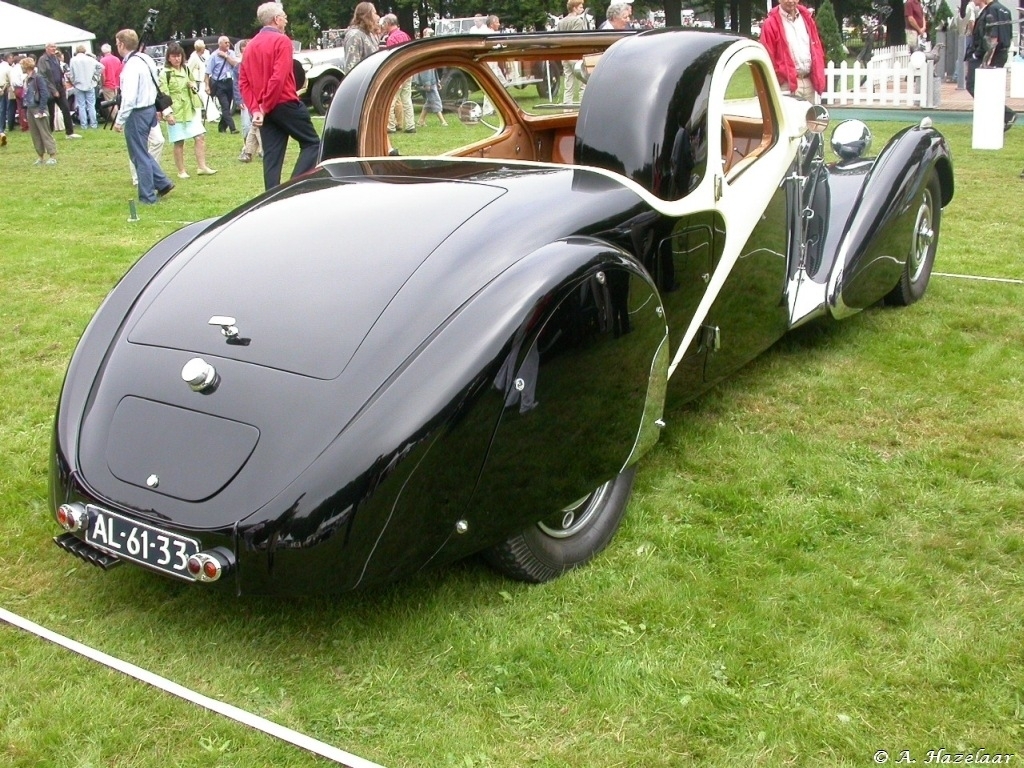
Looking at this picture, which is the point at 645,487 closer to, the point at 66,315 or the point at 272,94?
the point at 66,315

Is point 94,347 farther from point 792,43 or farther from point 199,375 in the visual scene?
point 792,43

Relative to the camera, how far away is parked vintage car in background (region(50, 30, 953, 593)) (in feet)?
9.23

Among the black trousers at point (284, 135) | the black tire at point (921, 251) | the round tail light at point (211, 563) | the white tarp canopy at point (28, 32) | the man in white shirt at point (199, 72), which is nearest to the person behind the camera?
the round tail light at point (211, 563)

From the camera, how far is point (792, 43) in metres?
10.4

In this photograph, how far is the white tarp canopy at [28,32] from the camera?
20.8m

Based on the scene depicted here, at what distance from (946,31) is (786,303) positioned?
18.1 m

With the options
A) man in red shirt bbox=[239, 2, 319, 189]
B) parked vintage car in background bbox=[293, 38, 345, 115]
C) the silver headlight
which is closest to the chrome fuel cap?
the silver headlight

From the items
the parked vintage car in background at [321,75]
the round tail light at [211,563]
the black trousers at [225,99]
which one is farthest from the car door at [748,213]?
the parked vintage car in background at [321,75]

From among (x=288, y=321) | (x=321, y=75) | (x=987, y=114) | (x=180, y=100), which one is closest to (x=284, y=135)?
(x=180, y=100)

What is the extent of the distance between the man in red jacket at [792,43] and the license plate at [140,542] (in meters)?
8.83

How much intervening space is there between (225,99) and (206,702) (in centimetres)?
1707

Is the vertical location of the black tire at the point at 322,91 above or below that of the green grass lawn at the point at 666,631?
above

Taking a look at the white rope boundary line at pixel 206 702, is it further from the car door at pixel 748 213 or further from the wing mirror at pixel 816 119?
the wing mirror at pixel 816 119

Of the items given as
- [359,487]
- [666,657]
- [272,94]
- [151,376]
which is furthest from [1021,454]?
[272,94]
